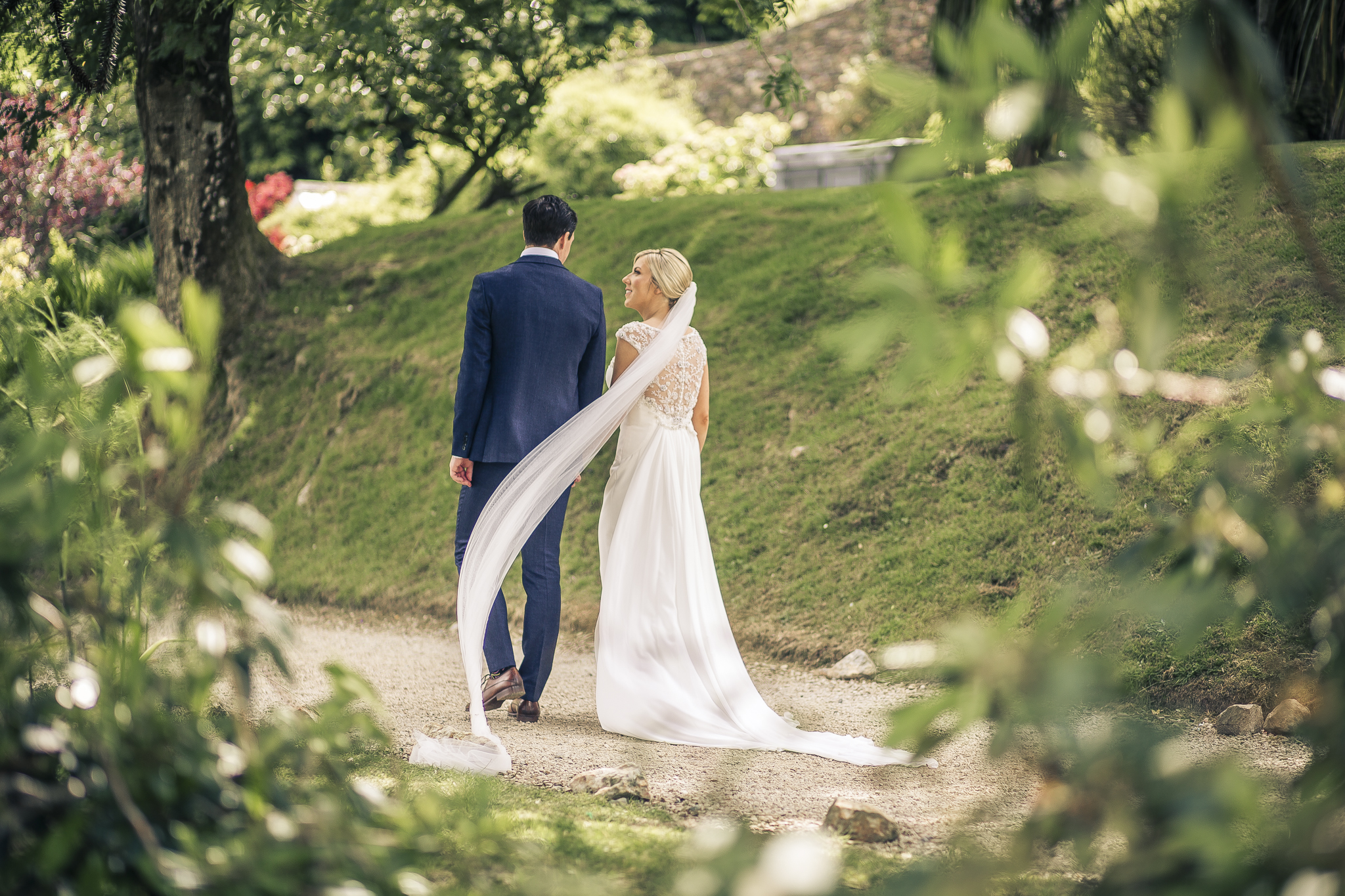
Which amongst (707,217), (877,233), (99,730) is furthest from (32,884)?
(707,217)

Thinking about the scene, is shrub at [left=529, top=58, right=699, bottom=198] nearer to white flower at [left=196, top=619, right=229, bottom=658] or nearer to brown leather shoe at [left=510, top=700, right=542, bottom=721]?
brown leather shoe at [left=510, top=700, right=542, bottom=721]

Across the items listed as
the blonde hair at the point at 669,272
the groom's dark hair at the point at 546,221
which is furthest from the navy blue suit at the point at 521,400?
the blonde hair at the point at 669,272

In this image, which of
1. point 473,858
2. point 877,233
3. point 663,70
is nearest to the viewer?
point 473,858

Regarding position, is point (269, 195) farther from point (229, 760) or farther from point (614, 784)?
point (229, 760)

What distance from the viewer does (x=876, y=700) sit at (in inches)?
215

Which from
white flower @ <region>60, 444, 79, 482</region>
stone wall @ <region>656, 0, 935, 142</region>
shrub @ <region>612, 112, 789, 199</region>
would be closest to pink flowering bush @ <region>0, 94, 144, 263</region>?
shrub @ <region>612, 112, 789, 199</region>

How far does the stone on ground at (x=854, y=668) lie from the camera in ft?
19.2

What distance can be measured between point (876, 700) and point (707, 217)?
21.4 ft

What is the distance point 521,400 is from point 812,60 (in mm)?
22272

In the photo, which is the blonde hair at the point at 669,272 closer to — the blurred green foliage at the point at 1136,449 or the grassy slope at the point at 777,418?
the grassy slope at the point at 777,418

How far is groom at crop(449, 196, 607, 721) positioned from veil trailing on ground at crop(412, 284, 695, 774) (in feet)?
0.80

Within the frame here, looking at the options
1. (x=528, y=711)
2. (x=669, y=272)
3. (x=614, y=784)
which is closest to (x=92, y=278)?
(x=669, y=272)

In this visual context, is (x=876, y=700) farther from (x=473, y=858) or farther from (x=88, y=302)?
(x=88, y=302)

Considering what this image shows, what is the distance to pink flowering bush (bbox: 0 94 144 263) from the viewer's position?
11.8 meters
